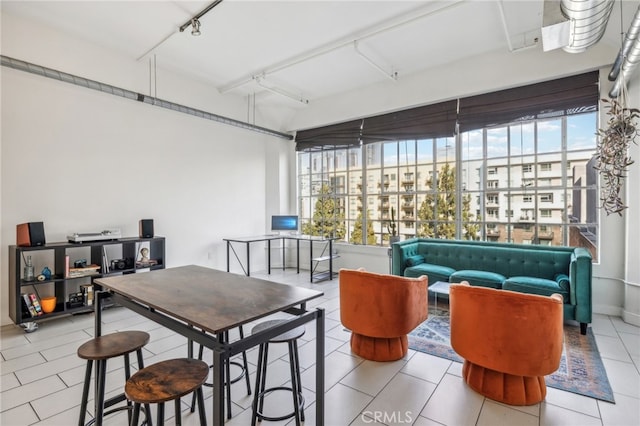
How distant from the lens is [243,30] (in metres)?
3.98

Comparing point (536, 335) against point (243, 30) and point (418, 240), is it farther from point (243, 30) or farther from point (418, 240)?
point (243, 30)

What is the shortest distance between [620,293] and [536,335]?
9.70 feet

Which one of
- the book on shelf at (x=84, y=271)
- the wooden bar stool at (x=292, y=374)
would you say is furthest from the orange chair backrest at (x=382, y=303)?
the book on shelf at (x=84, y=271)

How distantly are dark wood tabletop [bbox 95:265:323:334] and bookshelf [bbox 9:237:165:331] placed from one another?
7.08 ft

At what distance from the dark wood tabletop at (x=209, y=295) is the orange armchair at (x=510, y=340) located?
1256mm

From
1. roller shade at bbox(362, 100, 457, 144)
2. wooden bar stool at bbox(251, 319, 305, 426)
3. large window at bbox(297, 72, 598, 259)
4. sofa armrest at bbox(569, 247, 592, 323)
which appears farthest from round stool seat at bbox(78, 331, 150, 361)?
roller shade at bbox(362, 100, 457, 144)

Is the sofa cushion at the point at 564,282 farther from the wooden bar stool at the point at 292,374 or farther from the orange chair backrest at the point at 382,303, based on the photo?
the wooden bar stool at the point at 292,374

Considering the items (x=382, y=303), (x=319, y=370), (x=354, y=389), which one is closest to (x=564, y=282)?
(x=382, y=303)

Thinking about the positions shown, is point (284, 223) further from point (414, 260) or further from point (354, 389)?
point (354, 389)

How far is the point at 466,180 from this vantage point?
521cm

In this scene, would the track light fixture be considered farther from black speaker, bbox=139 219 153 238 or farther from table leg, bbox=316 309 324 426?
table leg, bbox=316 309 324 426

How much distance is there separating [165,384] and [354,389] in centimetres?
147

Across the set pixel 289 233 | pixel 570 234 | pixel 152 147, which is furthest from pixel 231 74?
pixel 570 234

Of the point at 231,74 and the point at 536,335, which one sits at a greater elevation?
the point at 231,74
